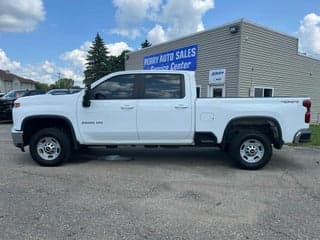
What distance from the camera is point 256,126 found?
6875 mm

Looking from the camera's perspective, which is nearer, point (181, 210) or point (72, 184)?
point (181, 210)

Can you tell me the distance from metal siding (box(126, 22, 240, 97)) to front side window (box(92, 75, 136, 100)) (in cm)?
920

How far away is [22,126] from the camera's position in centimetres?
667

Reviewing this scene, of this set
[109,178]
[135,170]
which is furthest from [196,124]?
[109,178]

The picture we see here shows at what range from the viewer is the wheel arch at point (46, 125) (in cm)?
666

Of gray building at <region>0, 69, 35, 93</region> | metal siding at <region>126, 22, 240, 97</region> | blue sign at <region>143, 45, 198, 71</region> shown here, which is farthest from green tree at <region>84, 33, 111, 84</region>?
metal siding at <region>126, 22, 240, 97</region>

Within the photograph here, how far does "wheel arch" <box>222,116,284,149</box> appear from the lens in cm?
655

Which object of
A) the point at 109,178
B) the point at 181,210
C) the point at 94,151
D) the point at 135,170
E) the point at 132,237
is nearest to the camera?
the point at 132,237

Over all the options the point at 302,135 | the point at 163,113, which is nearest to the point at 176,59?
the point at 163,113

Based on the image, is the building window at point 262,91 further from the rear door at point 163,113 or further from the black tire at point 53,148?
the black tire at point 53,148

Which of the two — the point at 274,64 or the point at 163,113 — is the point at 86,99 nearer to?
the point at 163,113

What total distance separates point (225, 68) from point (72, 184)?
1165 centimetres

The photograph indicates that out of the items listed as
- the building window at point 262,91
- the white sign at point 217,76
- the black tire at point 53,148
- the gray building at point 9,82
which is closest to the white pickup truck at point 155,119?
the black tire at point 53,148

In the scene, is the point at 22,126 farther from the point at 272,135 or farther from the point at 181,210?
the point at 272,135
